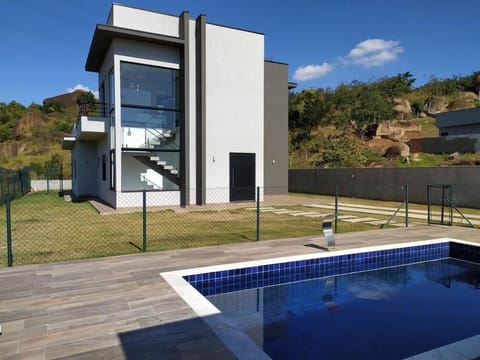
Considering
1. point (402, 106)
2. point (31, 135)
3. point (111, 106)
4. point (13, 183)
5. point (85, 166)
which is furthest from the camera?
point (31, 135)

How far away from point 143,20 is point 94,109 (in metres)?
4.72

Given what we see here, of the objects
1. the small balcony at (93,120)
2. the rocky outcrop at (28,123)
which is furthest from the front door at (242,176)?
the rocky outcrop at (28,123)

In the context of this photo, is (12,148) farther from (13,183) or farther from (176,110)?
(176,110)

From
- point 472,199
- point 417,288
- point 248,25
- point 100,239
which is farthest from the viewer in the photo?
point 248,25

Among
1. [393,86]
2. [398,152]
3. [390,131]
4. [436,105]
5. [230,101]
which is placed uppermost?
[393,86]

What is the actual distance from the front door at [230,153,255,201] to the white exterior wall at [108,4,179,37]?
6.19 m

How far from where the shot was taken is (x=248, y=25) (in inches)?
675

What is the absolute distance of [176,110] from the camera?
15.3 m

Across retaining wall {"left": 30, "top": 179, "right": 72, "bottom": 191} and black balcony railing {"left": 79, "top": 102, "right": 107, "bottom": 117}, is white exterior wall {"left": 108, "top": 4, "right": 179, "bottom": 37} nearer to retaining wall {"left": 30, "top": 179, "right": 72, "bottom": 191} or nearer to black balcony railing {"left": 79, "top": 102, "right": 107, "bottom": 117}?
black balcony railing {"left": 79, "top": 102, "right": 107, "bottom": 117}

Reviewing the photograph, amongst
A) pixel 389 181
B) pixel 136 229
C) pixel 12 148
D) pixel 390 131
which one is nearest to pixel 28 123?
pixel 12 148

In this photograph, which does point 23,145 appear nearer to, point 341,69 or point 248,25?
point 248,25

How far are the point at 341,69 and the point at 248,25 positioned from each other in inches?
1284

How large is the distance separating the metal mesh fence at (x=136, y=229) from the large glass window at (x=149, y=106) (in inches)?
94.5

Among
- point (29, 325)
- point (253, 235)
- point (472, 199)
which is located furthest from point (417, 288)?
point (472, 199)
